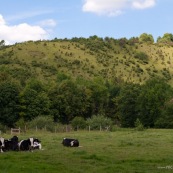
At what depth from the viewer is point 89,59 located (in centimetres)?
13150

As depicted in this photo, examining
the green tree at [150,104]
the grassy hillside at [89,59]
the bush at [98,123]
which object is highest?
the grassy hillside at [89,59]

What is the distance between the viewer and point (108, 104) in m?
91.3

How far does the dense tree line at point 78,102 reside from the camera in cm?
6775

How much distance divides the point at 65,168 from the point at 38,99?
56147 millimetres

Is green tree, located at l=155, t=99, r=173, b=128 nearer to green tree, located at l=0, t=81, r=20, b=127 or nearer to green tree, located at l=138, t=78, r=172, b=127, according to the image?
green tree, located at l=138, t=78, r=172, b=127

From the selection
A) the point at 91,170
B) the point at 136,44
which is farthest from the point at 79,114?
the point at 136,44

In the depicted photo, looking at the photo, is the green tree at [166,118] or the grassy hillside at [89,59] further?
the grassy hillside at [89,59]

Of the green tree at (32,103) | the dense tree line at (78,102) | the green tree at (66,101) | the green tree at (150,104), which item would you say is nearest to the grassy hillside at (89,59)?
the dense tree line at (78,102)

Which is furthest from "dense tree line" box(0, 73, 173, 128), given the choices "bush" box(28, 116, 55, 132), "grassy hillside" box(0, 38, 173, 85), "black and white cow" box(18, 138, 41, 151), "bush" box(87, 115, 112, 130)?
"black and white cow" box(18, 138, 41, 151)

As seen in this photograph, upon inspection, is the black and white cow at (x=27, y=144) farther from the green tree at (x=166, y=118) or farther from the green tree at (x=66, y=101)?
the green tree at (x=66, y=101)

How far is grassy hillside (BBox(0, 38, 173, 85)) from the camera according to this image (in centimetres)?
11675

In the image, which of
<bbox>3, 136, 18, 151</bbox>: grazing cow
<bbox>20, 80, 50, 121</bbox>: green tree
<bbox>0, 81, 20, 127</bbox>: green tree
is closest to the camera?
<bbox>3, 136, 18, 151</bbox>: grazing cow

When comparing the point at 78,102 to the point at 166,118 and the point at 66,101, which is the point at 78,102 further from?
the point at 166,118

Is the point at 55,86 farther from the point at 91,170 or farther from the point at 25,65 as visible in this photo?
the point at 91,170
